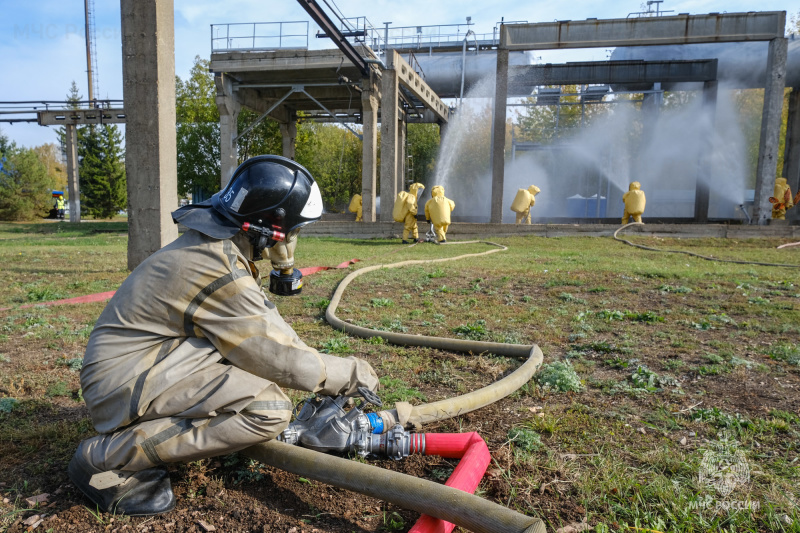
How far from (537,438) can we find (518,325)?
9.41 feet

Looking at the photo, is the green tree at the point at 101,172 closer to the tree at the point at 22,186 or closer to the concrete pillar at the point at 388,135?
the tree at the point at 22,186

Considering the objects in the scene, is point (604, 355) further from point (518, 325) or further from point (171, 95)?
point (171, 95)

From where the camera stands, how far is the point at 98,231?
22406 mm

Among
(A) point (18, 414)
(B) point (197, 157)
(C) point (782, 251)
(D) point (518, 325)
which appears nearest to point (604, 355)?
(D) point (518, 325)

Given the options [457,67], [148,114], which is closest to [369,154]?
[457,67]

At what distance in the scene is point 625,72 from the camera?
23625 millimetres

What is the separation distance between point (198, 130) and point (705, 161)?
2644cm

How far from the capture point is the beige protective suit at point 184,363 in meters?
2.28

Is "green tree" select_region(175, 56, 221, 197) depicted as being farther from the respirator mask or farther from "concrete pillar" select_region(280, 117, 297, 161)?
the respirator mask

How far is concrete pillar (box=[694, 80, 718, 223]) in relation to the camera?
76.6ft

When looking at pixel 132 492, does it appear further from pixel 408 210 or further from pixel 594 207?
pixel 594 207

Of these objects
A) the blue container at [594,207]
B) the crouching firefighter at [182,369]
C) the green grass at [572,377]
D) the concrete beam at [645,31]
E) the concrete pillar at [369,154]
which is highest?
the concrete beam at [645,31]

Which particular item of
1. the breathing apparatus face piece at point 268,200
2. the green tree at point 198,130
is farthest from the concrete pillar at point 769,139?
the green tree at point 198,130

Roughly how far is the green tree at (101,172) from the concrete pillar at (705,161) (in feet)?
113
